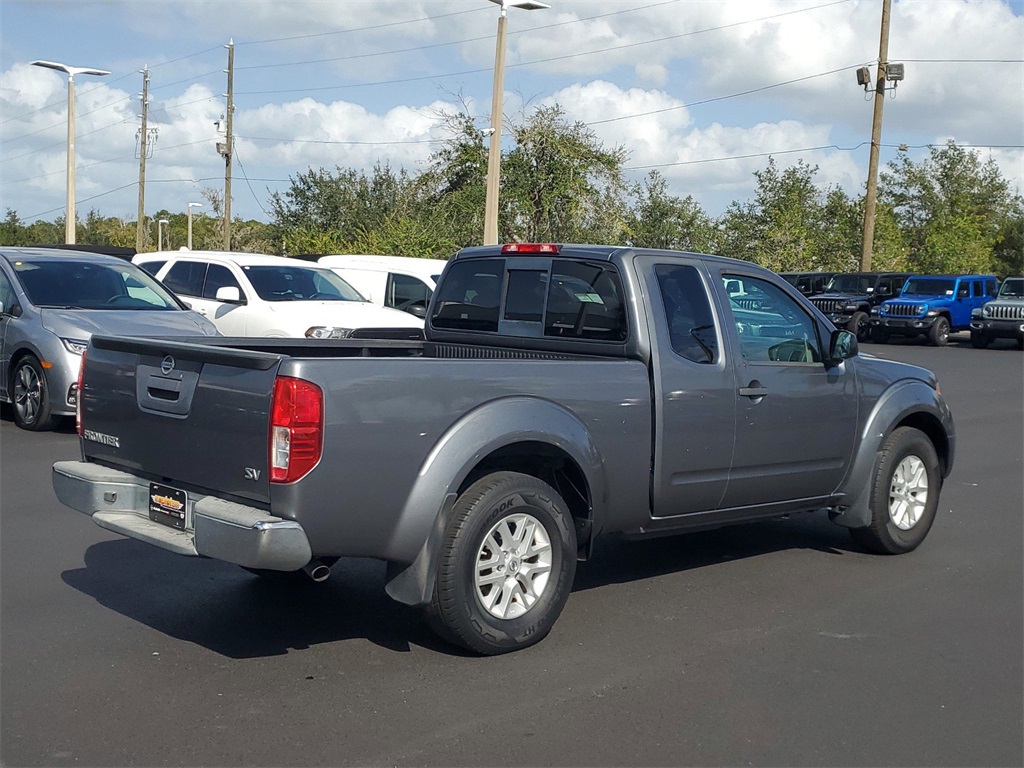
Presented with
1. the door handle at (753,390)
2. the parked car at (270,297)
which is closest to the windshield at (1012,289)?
the parked car at (270,297)

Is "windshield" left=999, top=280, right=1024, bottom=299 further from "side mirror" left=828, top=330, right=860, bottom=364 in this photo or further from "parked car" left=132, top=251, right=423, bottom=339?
"side mirror" left=828, top=330, right=860, bottom=364

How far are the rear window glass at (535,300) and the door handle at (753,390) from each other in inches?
30.7

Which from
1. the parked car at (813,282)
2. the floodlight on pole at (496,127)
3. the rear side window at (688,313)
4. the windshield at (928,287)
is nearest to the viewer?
the rear side window at (688,313)

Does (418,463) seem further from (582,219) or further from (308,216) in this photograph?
(308,216)

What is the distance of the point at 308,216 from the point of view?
145 feet

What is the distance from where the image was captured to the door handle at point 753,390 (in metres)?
6.29

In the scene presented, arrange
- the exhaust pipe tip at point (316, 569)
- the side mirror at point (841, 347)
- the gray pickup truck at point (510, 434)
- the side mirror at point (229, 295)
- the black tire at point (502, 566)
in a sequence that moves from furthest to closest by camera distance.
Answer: the side mirror at point (229, 295) → the side mirror at point (841, 347) → the black tire at point (502, 566) → the exhaust pipe tip at point (316, 569) → the gray pickup truck at point (510, 434)

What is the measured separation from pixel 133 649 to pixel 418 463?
155cm

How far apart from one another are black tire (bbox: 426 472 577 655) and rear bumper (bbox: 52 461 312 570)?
2.32ft

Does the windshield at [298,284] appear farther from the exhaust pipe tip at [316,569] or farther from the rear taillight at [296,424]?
the rear taillight at [296,424]

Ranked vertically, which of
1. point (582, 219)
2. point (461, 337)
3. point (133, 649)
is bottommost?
point (133, 649)

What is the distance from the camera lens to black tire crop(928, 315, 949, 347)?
3180 cm

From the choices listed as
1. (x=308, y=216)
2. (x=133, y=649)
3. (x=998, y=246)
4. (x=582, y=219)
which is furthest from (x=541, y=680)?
(x=998, y=246)

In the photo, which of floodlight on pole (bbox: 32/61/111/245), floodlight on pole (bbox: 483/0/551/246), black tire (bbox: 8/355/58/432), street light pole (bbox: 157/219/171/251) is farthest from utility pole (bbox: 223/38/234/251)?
street light pole (bbox: 157/219/171/251)
